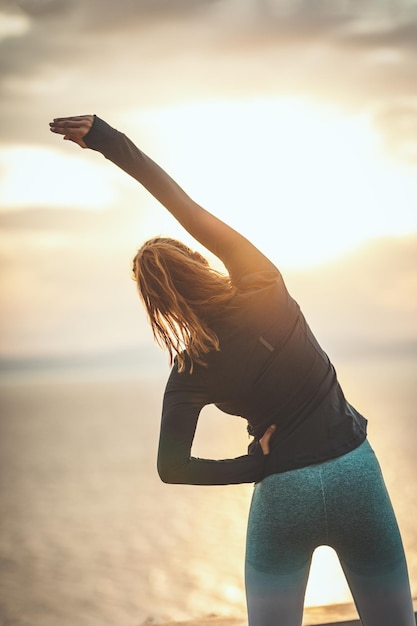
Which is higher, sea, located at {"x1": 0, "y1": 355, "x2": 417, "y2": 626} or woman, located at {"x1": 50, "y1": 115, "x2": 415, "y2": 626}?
sea, located at {"x1": 0, "y1": 355, "x2": 417, "y2": 626}

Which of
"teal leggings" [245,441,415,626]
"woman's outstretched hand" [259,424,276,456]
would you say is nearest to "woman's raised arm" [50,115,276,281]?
"woman's outstretched hand" [259,424,276,456]

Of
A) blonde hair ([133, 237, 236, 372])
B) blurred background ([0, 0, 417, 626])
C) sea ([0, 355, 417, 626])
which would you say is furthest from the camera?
sea ([0, 355, 417, 626])

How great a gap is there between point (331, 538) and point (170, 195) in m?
0.67

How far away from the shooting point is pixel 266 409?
118cm

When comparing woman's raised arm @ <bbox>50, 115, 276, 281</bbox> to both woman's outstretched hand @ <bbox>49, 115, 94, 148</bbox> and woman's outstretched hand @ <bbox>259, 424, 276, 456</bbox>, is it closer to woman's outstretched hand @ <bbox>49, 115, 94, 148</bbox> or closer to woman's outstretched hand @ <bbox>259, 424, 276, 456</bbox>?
woman's outstretched hand @ <bbox>49, 115, 94, 148</bbox>

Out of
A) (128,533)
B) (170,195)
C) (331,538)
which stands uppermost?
(128,533)

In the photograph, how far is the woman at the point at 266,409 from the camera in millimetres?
1171

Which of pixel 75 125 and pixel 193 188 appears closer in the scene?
pixel 75 125

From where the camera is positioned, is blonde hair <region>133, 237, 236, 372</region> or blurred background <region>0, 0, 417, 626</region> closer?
blonde hair <region>133, 237, 236, 372</region>

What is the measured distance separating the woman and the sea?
1828cm

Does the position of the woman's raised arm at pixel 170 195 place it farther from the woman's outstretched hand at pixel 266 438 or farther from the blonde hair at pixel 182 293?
the woman's outstretched hand at pixel 266 438

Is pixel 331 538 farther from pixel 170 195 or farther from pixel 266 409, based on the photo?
pixel 170 195

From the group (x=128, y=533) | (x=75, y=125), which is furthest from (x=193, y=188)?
(x=128, y=533)

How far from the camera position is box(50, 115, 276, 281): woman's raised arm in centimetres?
121
